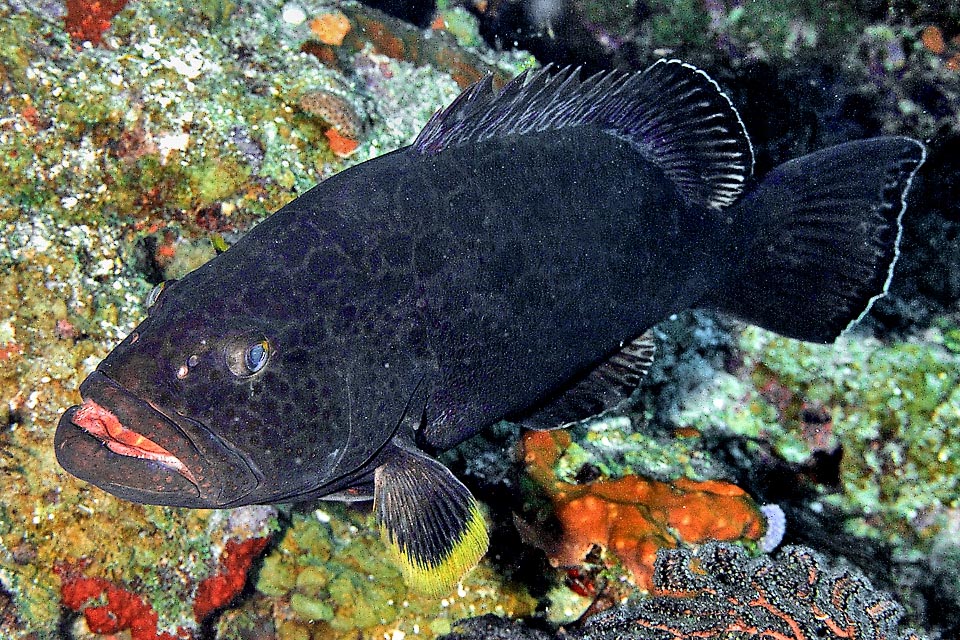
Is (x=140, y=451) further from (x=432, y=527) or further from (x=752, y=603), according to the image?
(x=752, y=603)

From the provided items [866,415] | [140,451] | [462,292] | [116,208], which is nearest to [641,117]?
[462,292]

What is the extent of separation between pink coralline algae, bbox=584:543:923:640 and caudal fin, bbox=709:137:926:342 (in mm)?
1363

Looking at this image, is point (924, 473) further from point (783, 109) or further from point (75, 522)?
point (75, 522)

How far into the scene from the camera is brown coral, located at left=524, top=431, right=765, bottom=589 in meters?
3.78

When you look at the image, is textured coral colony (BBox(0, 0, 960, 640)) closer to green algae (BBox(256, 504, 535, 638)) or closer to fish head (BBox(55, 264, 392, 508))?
green algae (BBox(256, 504, 535, 638))

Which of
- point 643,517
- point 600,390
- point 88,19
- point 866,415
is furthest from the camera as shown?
point 866,415

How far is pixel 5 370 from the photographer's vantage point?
3508 millimetres

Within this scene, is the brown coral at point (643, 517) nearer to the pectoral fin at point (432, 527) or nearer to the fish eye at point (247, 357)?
the pectoral fin at point (432, 527)

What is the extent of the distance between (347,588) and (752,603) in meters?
2.63

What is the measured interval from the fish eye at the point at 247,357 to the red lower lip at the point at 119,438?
37 centimetres

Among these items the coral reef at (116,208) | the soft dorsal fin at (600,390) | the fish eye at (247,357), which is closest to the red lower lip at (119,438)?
the fish eye at (247,357)

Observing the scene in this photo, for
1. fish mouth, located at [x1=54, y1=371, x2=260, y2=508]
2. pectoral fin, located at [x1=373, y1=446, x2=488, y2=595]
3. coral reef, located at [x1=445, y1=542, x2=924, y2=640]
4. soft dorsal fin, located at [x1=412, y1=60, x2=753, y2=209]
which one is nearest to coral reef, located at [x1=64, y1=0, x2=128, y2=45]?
soft dorsal fin, located at [x1=412, y1=60, x2=753, y2=209]

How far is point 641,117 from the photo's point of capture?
125 inches

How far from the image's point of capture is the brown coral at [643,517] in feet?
12.4
